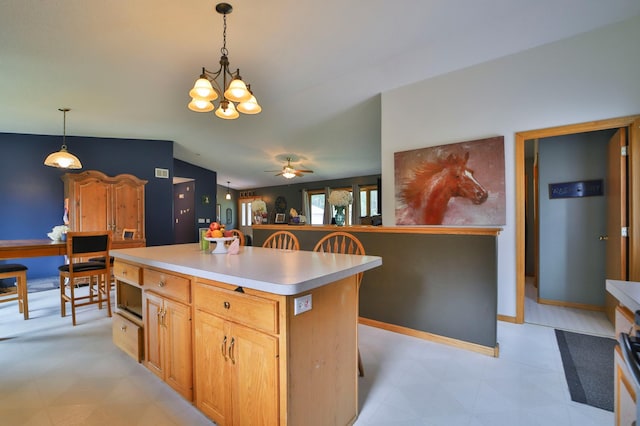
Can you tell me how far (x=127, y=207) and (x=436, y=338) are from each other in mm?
5428

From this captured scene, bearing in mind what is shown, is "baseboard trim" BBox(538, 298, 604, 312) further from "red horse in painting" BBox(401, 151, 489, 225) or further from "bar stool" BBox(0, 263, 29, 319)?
"bar stool" BBox(0, 263, 29, 319)

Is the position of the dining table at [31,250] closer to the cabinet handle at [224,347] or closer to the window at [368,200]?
the cabinet handle at [224,347]

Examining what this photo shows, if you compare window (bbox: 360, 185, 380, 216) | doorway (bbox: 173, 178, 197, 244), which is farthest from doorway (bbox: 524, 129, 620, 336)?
doorway (bbox: 173, 178, 197, 244)

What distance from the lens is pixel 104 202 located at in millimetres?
4938

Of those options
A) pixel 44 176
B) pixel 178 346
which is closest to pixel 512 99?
pixel 178 346

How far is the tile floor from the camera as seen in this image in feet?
5.22

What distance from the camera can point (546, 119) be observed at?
2.90 metres

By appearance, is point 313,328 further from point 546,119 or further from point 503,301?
point 546,119

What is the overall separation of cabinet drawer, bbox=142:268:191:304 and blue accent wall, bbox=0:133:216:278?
4.64 metres

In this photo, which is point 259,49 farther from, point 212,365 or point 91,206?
point 91,206

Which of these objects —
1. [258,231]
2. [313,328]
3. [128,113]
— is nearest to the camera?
[313,328]

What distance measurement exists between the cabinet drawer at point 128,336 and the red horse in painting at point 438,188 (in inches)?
122

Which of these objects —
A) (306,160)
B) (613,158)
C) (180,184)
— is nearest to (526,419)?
(613,158)

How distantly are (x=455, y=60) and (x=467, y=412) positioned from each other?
131 inches
